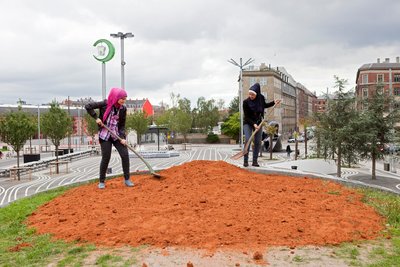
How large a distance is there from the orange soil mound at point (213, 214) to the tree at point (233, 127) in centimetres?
5952

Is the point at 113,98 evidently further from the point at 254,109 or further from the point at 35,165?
the point at 35,165

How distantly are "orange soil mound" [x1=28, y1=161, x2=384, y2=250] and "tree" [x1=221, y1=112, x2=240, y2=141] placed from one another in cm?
5952

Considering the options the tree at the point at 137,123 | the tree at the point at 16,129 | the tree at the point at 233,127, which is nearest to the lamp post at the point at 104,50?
the tree at the point at 16,129

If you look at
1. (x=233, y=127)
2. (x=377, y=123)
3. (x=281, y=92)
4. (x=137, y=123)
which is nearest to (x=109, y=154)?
(x=377, y=123)

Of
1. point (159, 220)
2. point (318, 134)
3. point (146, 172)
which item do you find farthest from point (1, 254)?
point (318, 134)

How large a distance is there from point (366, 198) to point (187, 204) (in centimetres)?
313

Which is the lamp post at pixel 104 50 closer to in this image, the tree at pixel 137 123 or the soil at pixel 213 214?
the soil at pixel 213 214

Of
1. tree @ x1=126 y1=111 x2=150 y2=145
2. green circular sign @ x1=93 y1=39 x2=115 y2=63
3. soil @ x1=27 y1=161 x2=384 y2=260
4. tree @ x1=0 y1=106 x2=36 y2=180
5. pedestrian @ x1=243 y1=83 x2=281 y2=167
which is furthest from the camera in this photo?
tree @ x1=126 y1=111 x2=150 y2=145

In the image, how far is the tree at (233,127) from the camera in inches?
2632

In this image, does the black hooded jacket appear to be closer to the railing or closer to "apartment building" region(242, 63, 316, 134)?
the railing

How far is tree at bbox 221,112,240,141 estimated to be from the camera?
6686 centimetres

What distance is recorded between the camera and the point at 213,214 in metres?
5.19

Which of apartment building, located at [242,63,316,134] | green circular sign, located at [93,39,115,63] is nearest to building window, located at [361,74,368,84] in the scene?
apartment building, located at [242,63,316,134]

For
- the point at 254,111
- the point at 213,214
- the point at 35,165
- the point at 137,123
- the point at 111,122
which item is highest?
the point at 137,123
